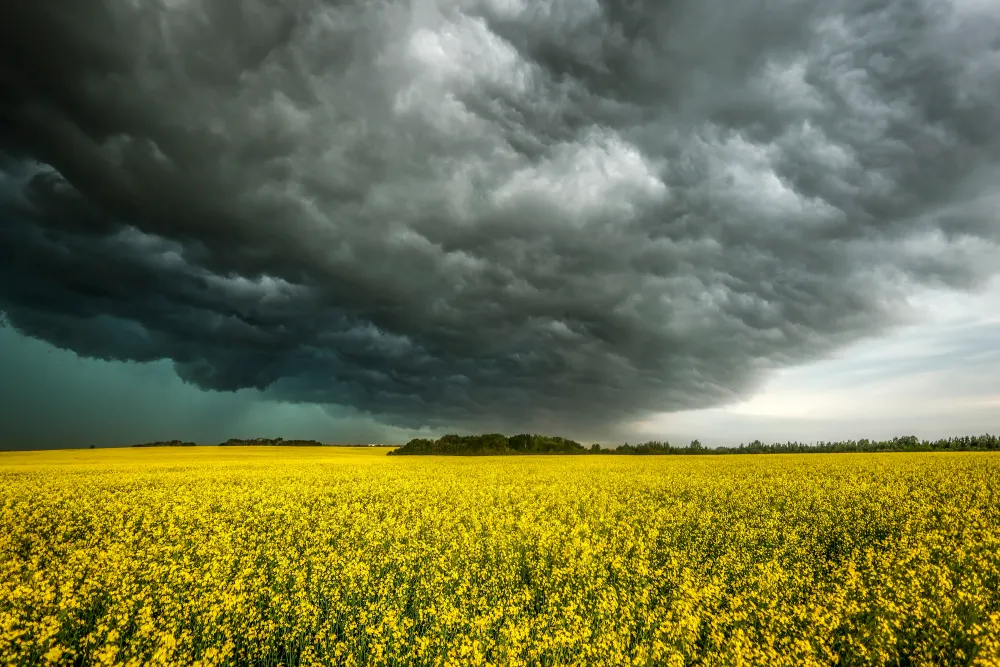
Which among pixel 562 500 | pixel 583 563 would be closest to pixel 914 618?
pixel 583 563

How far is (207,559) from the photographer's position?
9922mm

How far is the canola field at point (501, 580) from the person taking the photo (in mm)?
6383

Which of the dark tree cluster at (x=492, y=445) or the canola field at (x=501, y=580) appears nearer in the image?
the canola field at (x=501, y=580)

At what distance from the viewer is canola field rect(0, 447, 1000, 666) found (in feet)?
20.9

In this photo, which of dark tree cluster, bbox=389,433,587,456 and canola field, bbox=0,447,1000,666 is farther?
dark tree cluster, bbox=389,433,587,456

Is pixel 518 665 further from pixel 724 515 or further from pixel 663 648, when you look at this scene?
pixel 724 515

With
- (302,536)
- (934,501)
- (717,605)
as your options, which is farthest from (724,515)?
(302,536)

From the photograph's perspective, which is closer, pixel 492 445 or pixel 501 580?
Result: pixel 501 580

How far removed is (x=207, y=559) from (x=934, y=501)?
20.6 m

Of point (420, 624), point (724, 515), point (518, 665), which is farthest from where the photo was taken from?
point (724, 515)

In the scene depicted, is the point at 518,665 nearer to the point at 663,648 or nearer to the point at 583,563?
the point at 663,648

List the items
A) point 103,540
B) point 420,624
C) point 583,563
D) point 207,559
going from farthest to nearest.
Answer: point 103,540 < point 207,559 < point 583,563 < point 420,624

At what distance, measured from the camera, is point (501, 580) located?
8.93 meters

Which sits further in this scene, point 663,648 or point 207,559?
point 207,559
